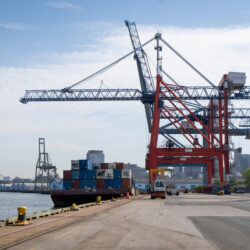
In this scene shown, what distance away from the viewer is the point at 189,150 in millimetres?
75750

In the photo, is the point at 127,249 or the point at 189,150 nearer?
the point at 127,249

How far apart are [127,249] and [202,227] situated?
6741mm

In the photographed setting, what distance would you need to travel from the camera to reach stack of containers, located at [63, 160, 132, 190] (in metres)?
82.0

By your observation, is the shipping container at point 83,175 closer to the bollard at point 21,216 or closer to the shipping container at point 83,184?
the shipping container at point 83,184

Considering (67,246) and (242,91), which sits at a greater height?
(242,91)

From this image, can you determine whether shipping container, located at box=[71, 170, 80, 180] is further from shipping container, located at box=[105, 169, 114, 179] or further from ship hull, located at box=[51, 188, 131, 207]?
ship hull, located at box=[51, 188, 131, 207]

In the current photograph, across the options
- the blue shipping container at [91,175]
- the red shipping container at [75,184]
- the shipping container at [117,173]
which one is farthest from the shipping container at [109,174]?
the red shipping container at [75,184]

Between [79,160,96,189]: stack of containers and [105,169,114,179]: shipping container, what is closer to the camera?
[79,160,96,189]: stack of containers

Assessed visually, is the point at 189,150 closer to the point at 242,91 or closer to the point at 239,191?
the point at 242,91

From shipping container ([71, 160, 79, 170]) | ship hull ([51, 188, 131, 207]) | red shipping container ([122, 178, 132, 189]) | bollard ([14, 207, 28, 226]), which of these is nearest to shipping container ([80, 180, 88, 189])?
shipping container ([71, 160, 79, 170])

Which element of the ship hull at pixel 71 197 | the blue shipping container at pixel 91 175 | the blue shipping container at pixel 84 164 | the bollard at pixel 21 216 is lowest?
the ship hull at pixel 71 197

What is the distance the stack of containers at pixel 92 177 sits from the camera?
269ft

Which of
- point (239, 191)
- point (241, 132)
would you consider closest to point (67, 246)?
point (239, 191)

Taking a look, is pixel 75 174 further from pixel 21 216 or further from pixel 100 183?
pixel 21 216
